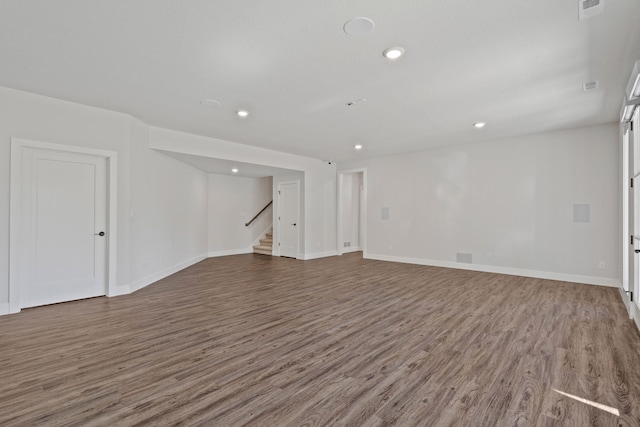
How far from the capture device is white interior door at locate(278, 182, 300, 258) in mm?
8375

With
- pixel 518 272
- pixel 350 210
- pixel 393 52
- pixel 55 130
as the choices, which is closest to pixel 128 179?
pixel 55 130

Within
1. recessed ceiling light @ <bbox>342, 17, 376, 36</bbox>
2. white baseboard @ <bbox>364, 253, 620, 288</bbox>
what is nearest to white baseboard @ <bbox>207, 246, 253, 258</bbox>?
white baseboard @ <bbox>364, 253, 620, 288</bbox>

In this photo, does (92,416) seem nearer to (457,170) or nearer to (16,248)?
(16,248)

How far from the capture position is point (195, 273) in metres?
6.20

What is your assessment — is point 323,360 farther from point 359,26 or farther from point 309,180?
point 309,180

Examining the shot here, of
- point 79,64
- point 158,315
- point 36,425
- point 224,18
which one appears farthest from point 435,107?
point 36,425

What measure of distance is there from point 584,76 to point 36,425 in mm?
5552

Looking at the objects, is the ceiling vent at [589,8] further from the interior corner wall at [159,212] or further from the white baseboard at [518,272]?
the interior corner wall at [159,212]

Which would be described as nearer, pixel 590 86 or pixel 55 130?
pixel 590 86

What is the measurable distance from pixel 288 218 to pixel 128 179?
447cm

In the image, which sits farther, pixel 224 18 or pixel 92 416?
pixel 224 18

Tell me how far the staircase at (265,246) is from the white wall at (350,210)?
7.24 ft

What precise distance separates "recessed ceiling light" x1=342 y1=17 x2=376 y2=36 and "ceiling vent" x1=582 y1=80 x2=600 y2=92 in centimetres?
289

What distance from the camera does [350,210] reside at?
32.0 ft
